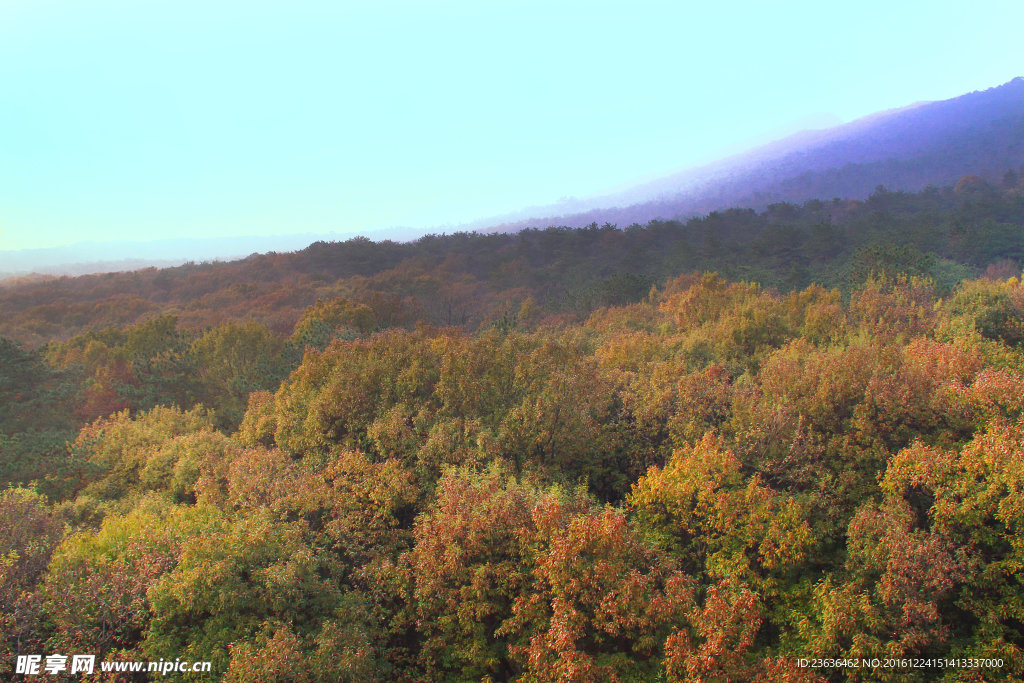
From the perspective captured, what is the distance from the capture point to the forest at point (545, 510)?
15.0 meters

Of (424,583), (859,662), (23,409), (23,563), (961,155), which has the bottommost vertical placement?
(859,662)

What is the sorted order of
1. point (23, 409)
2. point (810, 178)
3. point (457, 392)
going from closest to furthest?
point (457, 392), point (23, 409), point (810, 178)

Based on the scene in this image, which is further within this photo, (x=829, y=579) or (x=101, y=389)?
(x=101, y=389)

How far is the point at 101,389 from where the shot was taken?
41.5m

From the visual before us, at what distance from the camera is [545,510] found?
53.0 feet

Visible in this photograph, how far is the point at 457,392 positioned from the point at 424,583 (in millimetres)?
10347

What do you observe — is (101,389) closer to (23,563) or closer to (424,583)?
(23,563)

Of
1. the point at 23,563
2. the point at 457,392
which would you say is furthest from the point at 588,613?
the point at 23,563

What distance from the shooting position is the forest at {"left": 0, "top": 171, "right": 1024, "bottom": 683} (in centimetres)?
1502

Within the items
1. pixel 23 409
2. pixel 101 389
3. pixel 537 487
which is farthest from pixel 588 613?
pixel 101 389

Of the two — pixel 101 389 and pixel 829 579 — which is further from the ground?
pixel 101 389

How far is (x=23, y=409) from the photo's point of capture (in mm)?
35250

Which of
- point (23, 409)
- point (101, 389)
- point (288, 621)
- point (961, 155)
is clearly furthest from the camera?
point (961, 155)

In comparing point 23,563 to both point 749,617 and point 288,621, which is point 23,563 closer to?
point 288,621
